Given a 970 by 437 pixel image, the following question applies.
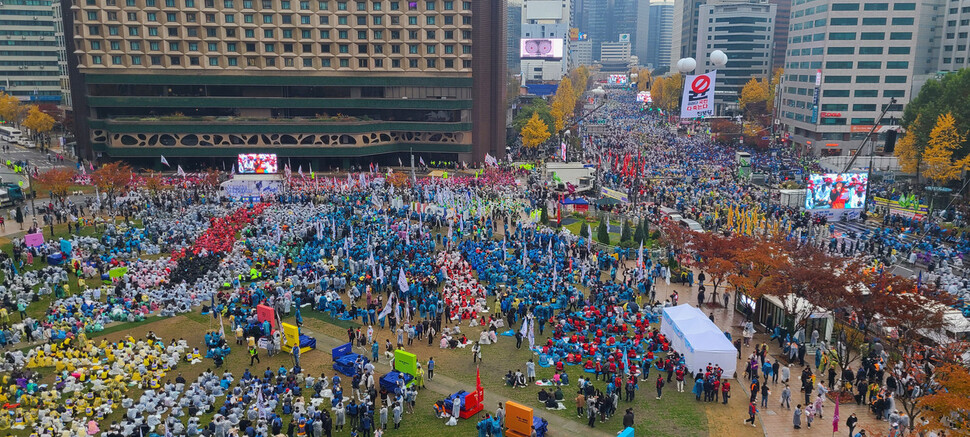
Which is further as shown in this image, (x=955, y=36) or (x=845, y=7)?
(x=955, y=36)

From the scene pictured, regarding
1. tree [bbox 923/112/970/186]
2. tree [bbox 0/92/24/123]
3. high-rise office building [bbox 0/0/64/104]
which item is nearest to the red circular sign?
tree [bbox 923/112/970/186]

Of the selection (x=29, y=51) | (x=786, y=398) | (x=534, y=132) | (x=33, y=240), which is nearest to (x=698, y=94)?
(x=534, y=132)

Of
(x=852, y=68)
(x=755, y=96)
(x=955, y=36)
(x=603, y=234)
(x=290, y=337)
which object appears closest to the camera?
(x=290, y=337)

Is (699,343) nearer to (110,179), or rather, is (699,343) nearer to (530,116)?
(110,179)

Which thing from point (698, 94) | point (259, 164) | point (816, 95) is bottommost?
point (259, 164)

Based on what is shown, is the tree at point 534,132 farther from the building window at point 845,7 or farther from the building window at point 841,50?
the building window at point 845,7

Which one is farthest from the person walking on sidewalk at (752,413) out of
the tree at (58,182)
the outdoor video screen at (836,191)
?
the tree at (58,182)

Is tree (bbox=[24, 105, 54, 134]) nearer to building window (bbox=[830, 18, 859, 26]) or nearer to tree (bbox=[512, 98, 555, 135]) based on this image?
tree (bbox=[512, 98, 555, 135])

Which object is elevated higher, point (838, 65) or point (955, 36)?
point (955, 36)
